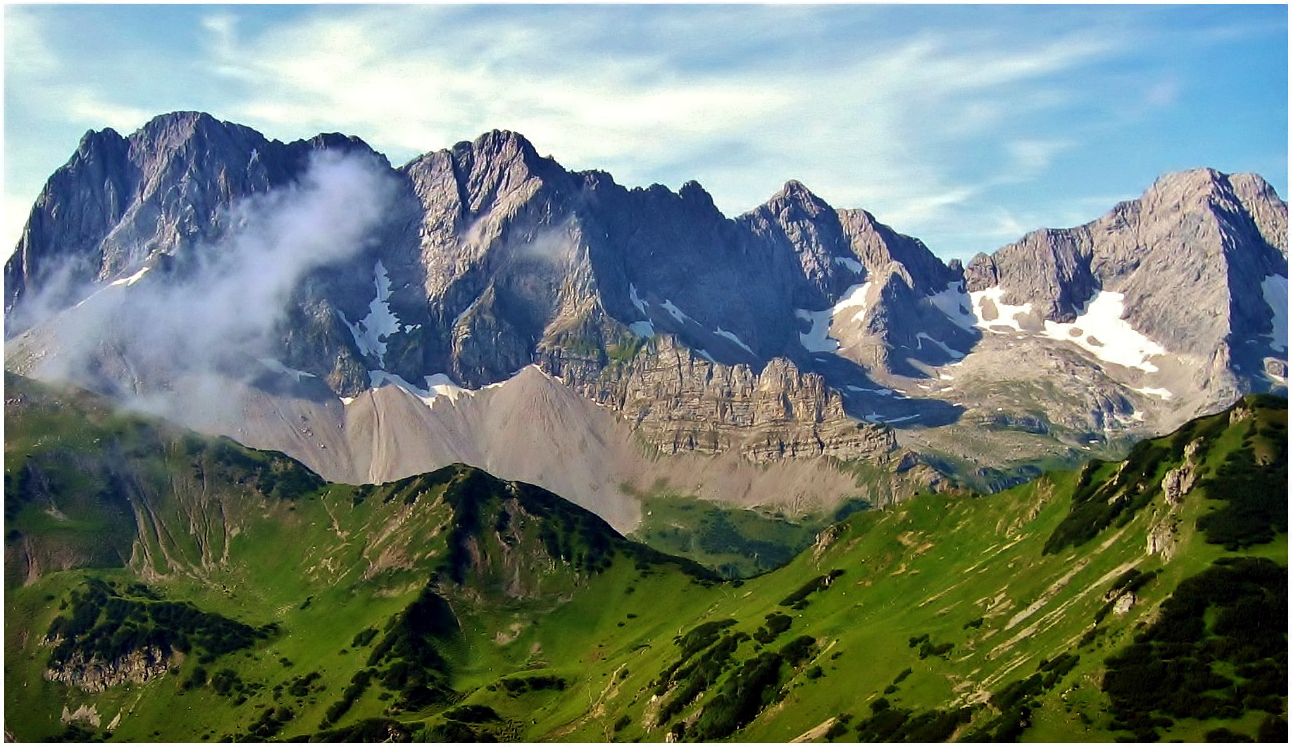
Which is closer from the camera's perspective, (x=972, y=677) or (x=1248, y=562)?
(x=1248, y=562)

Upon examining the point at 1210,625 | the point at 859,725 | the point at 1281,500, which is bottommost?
the point at 859,725

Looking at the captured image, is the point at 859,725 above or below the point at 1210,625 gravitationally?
below

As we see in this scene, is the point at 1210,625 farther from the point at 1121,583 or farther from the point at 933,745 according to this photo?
the point at 933,745

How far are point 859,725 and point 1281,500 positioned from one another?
242 ft

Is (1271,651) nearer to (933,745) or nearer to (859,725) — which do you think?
(933,745)

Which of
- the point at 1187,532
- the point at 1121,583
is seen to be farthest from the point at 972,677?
the point at 1187,532

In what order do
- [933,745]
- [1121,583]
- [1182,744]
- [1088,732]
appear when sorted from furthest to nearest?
[1121,583] < [933,745] < [1088,732] < [1182,744]

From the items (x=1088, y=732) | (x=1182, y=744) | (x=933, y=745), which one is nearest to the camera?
(x=1182, y=744)

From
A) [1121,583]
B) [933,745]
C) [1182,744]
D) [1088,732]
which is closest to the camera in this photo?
[1182,744]

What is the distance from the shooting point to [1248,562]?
184 metres

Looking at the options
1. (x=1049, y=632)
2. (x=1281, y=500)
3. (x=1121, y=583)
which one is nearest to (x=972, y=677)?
(x=1049, y=632)

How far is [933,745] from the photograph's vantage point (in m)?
175

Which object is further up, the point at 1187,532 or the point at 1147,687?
the point at 1187,532

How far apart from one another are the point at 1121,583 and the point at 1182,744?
44.0 meters
